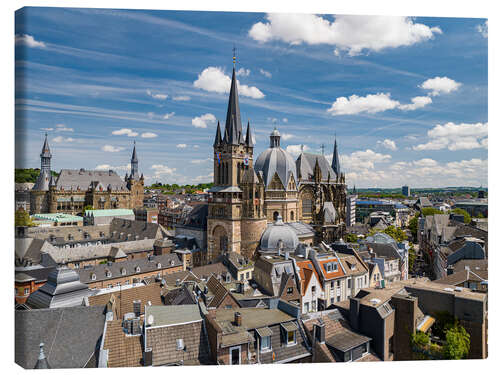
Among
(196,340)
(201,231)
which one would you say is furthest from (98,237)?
(196,340)

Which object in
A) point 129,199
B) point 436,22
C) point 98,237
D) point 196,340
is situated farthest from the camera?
point 129,199

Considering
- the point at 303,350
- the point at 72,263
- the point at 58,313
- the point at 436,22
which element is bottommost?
the point at 72,263

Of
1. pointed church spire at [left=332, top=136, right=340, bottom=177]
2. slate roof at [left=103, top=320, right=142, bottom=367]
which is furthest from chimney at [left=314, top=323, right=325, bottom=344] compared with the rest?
pointed church spire at [left=332, top=136, right=340, bottom=177]

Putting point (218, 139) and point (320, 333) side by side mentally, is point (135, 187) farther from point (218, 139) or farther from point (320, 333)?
point (320, 333)

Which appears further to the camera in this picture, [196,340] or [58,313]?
[58,313]

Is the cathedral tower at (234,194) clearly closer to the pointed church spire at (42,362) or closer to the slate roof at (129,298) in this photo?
the slate roof at (129,298)

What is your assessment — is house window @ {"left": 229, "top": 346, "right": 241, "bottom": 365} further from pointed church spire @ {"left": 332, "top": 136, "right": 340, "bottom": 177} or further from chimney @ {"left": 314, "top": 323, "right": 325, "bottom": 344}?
pointed church spire @ {"left": 332, "top": 136, "right": 340, "bottom": 177}

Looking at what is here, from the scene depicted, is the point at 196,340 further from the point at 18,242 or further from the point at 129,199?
the point at 129,199
